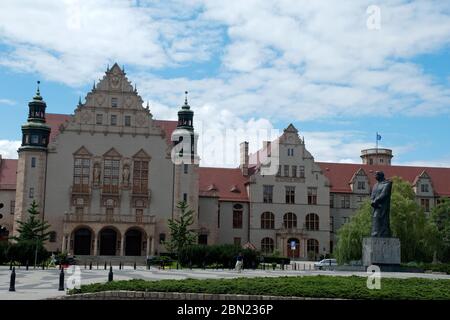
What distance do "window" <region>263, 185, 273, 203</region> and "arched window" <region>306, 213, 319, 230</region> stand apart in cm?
526

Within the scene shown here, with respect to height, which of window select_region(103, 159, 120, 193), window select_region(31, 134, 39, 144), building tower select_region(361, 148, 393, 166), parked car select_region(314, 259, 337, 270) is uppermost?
building tower select_region(361, 148, 393, 166)

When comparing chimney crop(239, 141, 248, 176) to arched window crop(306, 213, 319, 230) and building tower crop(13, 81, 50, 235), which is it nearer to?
arched window crop(306, 213, 319, 230)

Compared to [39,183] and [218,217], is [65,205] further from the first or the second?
[218,217]

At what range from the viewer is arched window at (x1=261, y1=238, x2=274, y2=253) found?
85.4 m

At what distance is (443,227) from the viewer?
239 ft

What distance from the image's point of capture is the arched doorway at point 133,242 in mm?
77875

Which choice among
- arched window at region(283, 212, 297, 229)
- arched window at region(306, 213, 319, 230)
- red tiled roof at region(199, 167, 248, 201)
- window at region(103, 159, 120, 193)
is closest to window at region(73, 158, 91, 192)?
window at region(103, 159, 120, 193)

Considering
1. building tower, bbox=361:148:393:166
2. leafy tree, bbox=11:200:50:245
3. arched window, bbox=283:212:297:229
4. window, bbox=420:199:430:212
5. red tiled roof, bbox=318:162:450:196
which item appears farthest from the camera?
building tower, bbox=361:148:393:166

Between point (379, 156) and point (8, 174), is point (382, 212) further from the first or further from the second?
point (379, 156)

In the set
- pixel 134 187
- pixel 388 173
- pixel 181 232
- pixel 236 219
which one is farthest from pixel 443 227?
pixel 134 187

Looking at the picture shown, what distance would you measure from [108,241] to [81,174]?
8253 mm

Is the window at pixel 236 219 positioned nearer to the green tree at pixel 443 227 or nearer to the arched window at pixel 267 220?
the arched window at pixel 267 220

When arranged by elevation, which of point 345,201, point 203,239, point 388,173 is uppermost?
point 388,173

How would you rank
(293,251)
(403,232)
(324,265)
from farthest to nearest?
(293,251) < (403,232) < (324,265)
